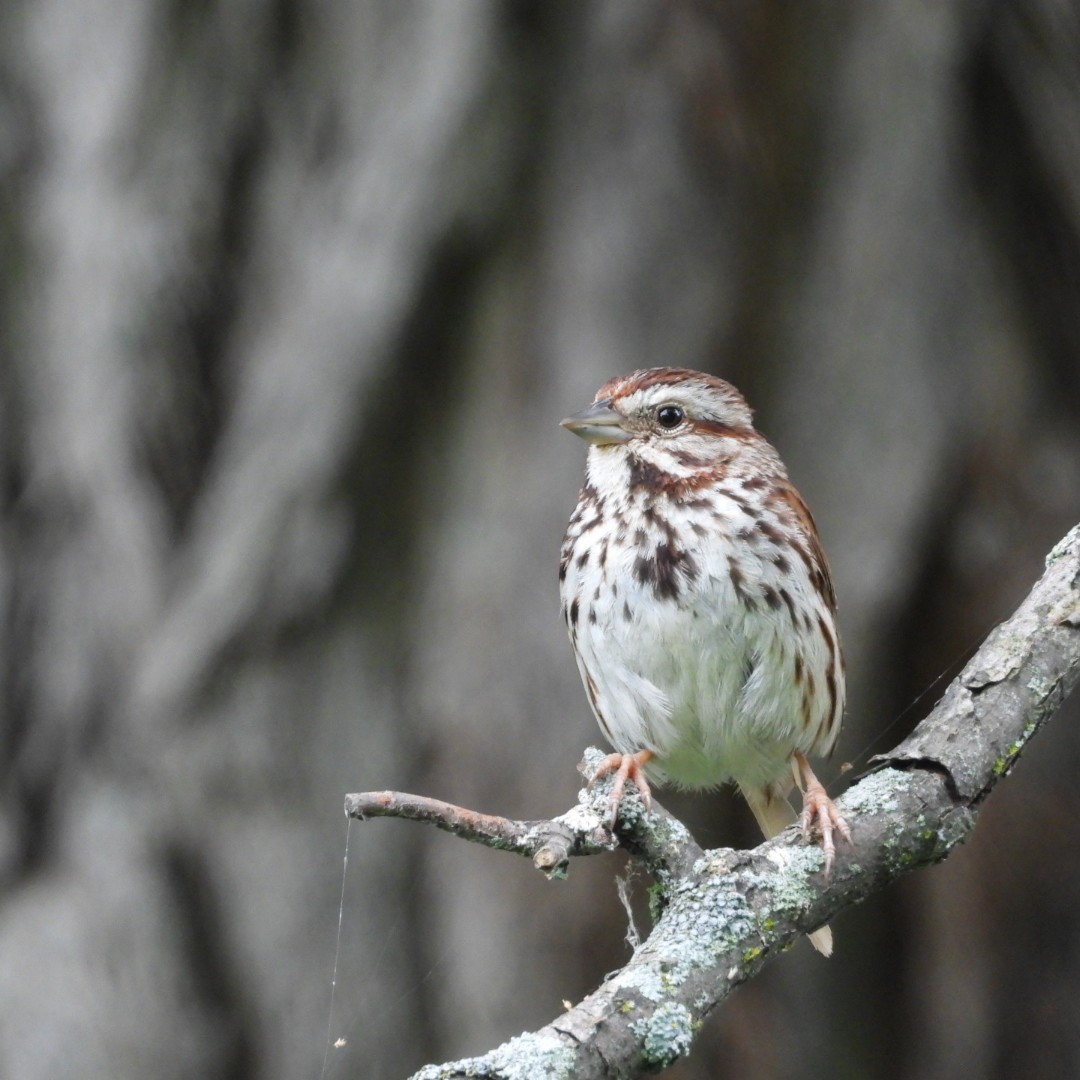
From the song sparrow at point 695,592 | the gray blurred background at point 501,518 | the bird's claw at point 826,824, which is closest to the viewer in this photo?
the bird's claw at point 826,824

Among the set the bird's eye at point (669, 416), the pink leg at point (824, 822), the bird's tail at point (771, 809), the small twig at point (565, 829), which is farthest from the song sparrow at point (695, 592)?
the small twig at point (565, 829)

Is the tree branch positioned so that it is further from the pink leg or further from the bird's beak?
the bird's beak

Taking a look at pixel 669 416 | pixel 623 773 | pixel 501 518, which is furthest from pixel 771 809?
pixel 623 773

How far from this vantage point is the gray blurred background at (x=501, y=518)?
4281 mm

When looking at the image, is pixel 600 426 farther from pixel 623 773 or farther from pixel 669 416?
pixel 623 773

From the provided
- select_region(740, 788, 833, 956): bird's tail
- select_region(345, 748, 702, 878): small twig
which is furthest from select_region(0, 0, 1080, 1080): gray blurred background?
select_region(345, 748, 702, 878): small twig

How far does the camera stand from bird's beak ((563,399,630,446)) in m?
3.08

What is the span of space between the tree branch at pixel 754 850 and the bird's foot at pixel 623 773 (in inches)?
Answer: 0.8

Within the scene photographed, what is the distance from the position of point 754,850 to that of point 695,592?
0.72 m

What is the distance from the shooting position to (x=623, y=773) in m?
2.30

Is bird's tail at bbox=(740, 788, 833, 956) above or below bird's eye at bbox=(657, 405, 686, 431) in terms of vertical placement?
below

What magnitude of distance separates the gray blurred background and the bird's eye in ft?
3.78

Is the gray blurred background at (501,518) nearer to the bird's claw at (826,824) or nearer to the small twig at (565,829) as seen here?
the bird's claw at (826,824)

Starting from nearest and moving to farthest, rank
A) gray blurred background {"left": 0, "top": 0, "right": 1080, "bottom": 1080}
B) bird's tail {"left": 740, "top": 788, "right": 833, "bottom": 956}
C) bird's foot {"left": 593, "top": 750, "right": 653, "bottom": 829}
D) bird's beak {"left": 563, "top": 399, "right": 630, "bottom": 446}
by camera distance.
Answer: bird's foot {"left": 593, "top": 750, "right": 653, "bottom": 829}, bird's beak {"left": 563, "top": 399, "right": 630, "bottom": 446}, bird's tail {"left": 740, "top": 788, "right": 833, "bottom": 956}, gray blurred background {"left": 0, "top": 0, "right": 1080, "bottom": 1080}
